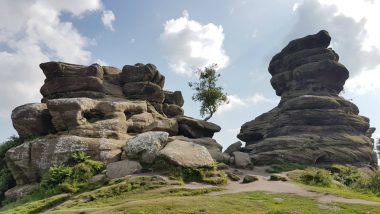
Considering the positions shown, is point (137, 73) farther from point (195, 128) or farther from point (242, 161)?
point (242, 161)

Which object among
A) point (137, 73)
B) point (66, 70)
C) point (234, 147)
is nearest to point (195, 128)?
point (234, 147)

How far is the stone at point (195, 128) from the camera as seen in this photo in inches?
2149

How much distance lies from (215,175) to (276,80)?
141 ft

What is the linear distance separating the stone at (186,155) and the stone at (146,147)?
85 cm

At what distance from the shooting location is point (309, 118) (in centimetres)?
5916

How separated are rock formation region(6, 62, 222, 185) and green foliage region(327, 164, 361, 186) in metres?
13.2

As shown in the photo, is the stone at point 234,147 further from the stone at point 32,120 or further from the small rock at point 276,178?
the stone at point 32,120

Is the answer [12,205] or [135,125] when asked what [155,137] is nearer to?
[135,125]

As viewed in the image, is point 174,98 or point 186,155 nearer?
point 186,155

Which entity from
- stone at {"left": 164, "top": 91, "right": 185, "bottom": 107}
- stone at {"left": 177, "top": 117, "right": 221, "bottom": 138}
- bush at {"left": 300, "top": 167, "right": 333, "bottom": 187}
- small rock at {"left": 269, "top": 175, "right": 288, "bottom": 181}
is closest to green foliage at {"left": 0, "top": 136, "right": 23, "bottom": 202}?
stone at {"left": 177, "top": 117, "right": 221, "bottom": 138}

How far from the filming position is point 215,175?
3453 centimetres

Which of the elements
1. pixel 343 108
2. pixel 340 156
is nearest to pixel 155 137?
pixel 340 156

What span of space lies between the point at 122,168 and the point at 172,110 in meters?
24.8

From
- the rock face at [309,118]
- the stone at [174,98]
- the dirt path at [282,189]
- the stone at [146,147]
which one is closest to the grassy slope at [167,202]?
the dirt path at [282,189]
